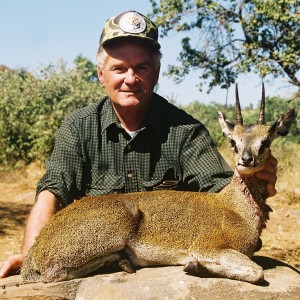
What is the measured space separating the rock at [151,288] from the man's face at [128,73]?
2.27 m

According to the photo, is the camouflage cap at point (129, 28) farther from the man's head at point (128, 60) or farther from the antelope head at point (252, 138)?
the antelope head at point (252, 138)

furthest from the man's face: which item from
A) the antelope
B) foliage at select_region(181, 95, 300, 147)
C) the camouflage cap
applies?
foliage at select_region(181, 95, 300, 147)

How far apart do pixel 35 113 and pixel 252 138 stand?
15.0m

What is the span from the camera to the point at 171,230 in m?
5.29

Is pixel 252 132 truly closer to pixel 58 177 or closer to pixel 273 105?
pixel 58 177

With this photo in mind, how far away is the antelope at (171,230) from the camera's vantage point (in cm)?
497

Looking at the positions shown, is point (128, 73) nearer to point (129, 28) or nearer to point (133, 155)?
point (129, 28)

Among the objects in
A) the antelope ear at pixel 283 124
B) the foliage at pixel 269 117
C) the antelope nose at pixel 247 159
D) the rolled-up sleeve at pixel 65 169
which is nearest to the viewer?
the antelope nose at pixel 247 159

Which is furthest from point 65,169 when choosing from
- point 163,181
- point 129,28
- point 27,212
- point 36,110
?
point 36,110

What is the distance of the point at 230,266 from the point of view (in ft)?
16.3

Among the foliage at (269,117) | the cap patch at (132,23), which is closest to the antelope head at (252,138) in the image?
the cap patch at (132,23)

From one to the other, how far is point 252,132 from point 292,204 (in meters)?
9.57

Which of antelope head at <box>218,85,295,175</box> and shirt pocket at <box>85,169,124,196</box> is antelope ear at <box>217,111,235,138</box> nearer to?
antelope head at <box>218,85,295,175</box>

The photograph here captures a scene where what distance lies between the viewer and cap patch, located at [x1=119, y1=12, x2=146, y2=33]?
20.9 ft
